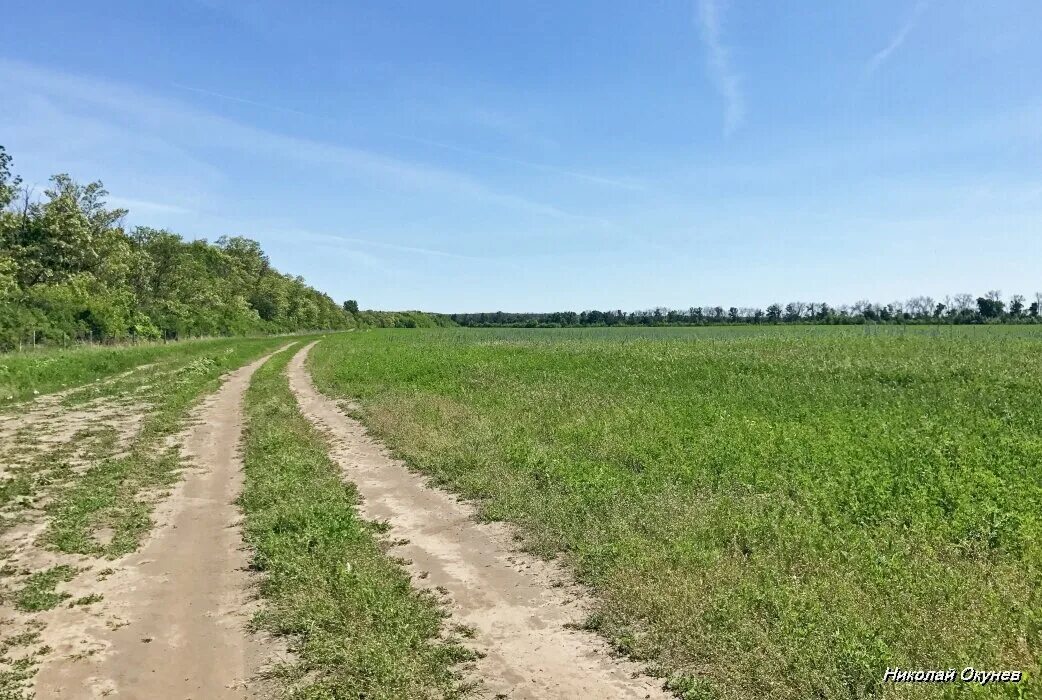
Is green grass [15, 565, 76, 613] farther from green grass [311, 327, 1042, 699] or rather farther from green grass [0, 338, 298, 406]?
green grass [0, 338, 298, 406]

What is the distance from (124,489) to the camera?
11086 mm

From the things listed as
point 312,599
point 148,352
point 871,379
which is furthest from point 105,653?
point 148,352

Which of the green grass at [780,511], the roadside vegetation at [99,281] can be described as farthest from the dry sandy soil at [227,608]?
the roadside vegetation at [99,281]

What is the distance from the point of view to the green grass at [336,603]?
521 cm

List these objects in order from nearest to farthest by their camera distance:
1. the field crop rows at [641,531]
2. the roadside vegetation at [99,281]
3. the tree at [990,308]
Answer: the field crop rows at [641,531], the roadside vegetation at [99,281], the tree at [990,308]

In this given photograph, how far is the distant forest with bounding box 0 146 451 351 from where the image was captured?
42594 mm

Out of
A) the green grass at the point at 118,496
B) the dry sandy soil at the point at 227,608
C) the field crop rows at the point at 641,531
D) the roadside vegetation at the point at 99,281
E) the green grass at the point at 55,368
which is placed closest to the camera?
the dry sandy soil at the point at 227,608

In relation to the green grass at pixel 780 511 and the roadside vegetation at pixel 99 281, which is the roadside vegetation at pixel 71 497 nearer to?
the green grass at pixel 780 511

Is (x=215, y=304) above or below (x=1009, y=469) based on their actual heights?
above

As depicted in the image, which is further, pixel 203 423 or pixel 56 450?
pixel 203 423

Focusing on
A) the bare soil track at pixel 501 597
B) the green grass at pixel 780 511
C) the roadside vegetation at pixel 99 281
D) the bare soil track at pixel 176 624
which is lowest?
the bare soil track at pixel 501 597

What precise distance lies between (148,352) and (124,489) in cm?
3834

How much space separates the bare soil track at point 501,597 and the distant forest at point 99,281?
4000 cm

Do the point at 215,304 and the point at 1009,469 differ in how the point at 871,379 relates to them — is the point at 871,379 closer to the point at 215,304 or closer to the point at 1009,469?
the point at 1009,469
